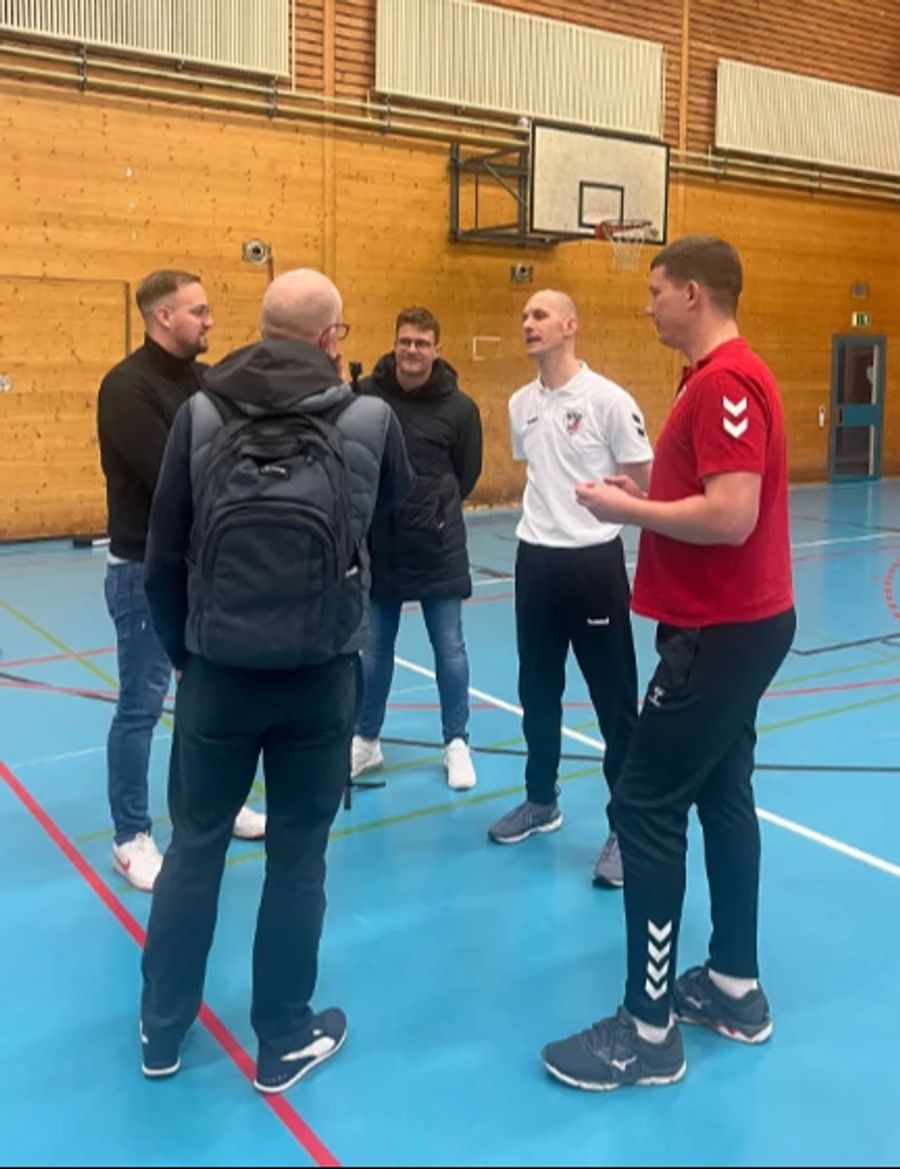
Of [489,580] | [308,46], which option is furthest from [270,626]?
[308,46]

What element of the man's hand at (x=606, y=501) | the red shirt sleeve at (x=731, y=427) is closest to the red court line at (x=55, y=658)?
the man's hand at (x=606, y=501)

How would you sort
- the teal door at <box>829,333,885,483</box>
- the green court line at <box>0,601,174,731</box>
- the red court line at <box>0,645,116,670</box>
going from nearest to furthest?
the green court line at <box>0,601,174,731</box> < the red court line at <box>0,645,116,670</box> < the teal door at <box>829,333,885,483</box>

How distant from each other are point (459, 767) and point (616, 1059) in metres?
2.02

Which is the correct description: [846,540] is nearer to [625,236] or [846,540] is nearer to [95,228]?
[625,236]

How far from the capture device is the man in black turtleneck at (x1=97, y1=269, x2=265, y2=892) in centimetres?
332

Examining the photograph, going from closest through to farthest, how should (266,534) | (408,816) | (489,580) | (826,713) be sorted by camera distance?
(266,534)
(408,816)
(826,713)
(489,580)

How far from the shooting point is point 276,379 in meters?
2.37

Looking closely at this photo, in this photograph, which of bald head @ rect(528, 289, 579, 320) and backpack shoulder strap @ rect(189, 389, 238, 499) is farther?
bald head @ rect(528, 289, 579, 320)

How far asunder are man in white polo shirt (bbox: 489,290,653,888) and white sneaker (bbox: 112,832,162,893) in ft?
4.64

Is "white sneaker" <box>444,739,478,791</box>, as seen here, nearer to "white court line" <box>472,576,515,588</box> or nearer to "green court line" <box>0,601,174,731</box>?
"green court line" <box>0,601,174,731</box>

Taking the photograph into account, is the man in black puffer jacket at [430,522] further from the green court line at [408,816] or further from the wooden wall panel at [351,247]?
the wooden wall panel at [351,247]

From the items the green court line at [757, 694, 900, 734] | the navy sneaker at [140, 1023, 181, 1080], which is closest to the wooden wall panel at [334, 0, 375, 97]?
the green court line at [757, 694, 900, 734]

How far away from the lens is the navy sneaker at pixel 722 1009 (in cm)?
283

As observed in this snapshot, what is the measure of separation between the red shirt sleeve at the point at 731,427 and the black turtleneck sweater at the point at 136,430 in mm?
1625
